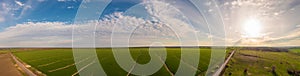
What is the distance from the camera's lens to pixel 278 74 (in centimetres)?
4362

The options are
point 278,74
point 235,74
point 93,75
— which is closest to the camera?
point 93,75

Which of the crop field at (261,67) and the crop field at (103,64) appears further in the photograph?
the crop field at (261,67)

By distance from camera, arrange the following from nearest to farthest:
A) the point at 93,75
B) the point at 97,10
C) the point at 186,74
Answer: the point at 97,10, the point at 93,75, the point at 186,74

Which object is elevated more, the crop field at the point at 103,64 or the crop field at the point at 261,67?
the crop field at the point at 103,64

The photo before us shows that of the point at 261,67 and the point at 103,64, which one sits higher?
the point at 103,64

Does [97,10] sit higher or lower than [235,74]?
higher

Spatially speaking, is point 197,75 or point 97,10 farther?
point 197,75

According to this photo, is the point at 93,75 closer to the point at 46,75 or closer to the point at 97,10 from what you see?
the point at 46,75

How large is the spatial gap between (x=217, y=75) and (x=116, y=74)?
15.9 metres

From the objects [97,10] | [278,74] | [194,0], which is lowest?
[278,74]

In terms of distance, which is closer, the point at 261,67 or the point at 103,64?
the point at 103,64

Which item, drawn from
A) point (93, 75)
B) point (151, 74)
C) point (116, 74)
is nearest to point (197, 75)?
point (151, 74)

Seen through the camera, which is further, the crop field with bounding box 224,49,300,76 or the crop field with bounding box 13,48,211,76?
the crop field with bounding box 224,49,300,76

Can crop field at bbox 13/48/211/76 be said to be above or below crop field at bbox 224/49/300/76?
above
